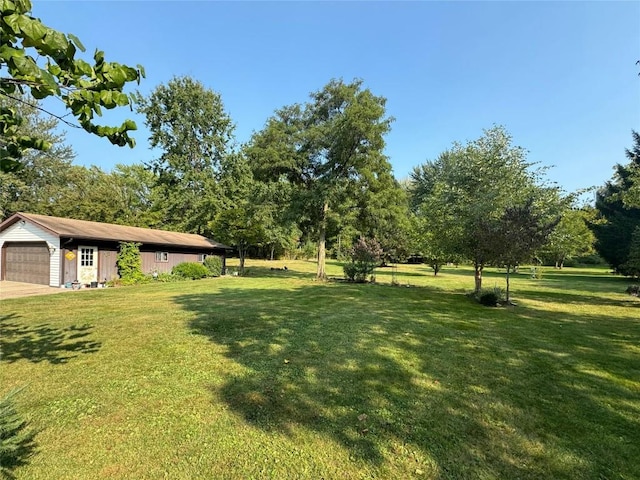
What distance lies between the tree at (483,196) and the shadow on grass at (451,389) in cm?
525

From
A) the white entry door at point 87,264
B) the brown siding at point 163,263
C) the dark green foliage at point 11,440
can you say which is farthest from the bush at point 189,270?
the dark green foliage at point 11,440

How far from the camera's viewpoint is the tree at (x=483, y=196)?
44.5ft

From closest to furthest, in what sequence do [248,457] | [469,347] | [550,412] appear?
[248,457]
[550,412]
[469,347]

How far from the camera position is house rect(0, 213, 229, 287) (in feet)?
50.6

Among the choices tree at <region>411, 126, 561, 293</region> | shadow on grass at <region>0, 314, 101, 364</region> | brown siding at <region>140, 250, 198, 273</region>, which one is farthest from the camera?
brown siding at <region>140, 250, 198, 273</region>

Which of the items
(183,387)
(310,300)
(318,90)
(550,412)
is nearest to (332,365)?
(183,387)

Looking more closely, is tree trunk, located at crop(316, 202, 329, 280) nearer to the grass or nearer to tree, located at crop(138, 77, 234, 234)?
the grass

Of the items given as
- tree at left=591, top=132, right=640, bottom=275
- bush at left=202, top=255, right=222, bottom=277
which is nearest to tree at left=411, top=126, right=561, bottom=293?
tree at left=591, top=132, right=640, bottom=275

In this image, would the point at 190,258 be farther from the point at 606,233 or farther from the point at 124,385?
the point at 606,233

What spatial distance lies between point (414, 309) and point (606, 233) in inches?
1007

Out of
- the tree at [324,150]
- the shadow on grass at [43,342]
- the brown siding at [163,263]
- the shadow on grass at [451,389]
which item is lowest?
the shadow on grass at [451,389]

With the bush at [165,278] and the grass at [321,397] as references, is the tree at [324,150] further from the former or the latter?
the grass at [321,397]

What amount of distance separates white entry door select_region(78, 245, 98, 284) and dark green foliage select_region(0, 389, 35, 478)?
1564 centimetres

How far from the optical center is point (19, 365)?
16.7 feet
